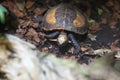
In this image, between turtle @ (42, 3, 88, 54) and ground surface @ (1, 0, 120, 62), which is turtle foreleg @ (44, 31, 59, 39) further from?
ground surface @ (1, 0, 120, 62)

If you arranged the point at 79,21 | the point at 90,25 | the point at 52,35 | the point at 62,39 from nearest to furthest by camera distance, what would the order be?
the point at 62,39, the point at 52,35, the point at 79,21, the point at 90,25

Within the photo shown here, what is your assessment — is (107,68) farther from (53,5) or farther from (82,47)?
(53,5)

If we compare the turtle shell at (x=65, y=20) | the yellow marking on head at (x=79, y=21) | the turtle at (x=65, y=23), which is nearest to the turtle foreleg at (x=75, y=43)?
the turtle at (x=65, y=23)

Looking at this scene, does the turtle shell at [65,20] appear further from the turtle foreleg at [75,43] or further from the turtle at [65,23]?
the turtle foreleg at [75,43]

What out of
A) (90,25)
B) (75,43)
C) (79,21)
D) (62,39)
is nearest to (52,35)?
(62,39)

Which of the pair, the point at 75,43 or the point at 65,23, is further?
the point at 65,23

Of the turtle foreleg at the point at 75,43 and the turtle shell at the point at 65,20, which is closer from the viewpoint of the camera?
the turtle foreleg at the point at 75,43

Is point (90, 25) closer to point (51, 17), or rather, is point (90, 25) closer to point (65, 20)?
point (65, 20)
